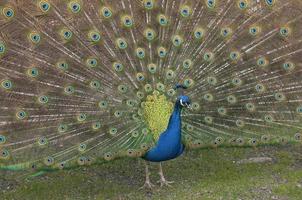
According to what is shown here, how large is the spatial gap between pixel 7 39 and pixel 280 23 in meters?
2.65

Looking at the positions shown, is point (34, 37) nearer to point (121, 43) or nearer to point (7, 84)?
point (7, 84)

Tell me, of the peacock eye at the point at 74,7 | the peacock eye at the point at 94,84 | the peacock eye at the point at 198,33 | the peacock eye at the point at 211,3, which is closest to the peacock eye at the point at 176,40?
the peacock eye at the point at 198,33

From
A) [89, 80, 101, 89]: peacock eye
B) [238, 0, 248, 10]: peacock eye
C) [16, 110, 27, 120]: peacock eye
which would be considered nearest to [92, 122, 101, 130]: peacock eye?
[89, 80, 101, 89]: peacock eye

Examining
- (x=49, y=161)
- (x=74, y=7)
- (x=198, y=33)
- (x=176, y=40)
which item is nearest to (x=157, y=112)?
(x=176, y=40)

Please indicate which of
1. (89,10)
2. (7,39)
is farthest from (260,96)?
(7,39)

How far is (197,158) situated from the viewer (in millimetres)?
6004

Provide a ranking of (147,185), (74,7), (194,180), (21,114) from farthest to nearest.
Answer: (194,180), (147,185), (21,114), (74,7)

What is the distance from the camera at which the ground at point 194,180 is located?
17.0 feet

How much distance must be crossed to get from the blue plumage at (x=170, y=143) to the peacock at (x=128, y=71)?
0.01 meters

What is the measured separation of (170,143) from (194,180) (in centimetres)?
92

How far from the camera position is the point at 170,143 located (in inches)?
187

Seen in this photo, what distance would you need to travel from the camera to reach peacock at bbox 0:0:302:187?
15.6 ft

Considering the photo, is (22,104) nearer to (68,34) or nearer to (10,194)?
(68,34)

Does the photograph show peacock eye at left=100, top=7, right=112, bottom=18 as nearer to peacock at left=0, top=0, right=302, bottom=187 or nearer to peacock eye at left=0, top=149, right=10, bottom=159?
peacock at left=0, top=0, right=302, bottom=187
